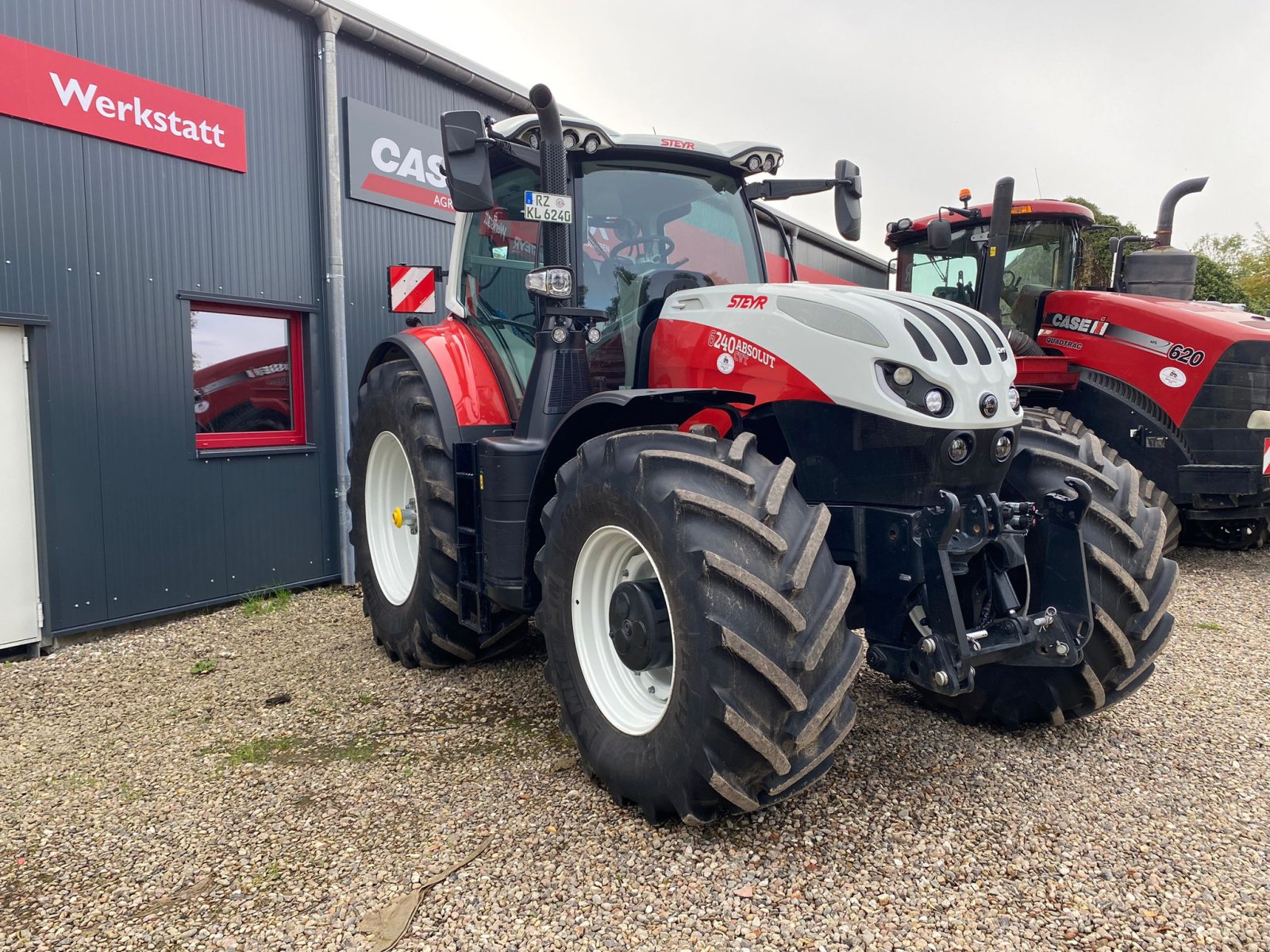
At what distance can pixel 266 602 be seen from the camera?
5828 mm

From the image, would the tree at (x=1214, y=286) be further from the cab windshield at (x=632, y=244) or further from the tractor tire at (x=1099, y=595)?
the cab windshield at (x=632, y=244)

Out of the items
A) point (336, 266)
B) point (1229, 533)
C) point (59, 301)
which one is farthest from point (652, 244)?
point (1229, 533)

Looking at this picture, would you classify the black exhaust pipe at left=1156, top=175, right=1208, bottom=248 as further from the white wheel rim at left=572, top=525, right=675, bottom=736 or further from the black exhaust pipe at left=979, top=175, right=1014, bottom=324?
the white wheel rim at left=572, top=525, right=675, bottom=736

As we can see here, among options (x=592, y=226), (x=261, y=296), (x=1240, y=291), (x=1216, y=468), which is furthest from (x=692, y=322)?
(x=1240, y=291)

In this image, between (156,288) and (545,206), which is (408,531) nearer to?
(545,206)

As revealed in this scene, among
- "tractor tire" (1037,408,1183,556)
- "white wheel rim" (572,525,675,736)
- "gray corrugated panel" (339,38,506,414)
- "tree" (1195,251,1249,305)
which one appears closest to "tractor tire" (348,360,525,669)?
"white wheel rim" (572,525,675,736)

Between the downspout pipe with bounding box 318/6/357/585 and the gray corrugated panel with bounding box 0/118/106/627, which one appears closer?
the gray corrugated panel with bounding box 0/118/106/627

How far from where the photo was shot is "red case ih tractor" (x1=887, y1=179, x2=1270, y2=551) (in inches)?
247

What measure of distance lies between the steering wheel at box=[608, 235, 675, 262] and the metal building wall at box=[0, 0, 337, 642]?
10.3 ft

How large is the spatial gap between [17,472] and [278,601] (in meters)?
1.71

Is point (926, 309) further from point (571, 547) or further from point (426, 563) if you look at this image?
point (426, 563)

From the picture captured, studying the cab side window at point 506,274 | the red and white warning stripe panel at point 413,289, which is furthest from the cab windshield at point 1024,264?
the cab side window at point 506,274

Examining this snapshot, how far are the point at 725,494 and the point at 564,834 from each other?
3.81 ft

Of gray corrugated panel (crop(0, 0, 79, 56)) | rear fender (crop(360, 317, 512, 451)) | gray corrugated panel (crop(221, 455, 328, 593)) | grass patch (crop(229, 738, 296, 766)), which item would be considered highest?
gray corrugated panel (crop(0, 0, 79, 56))
